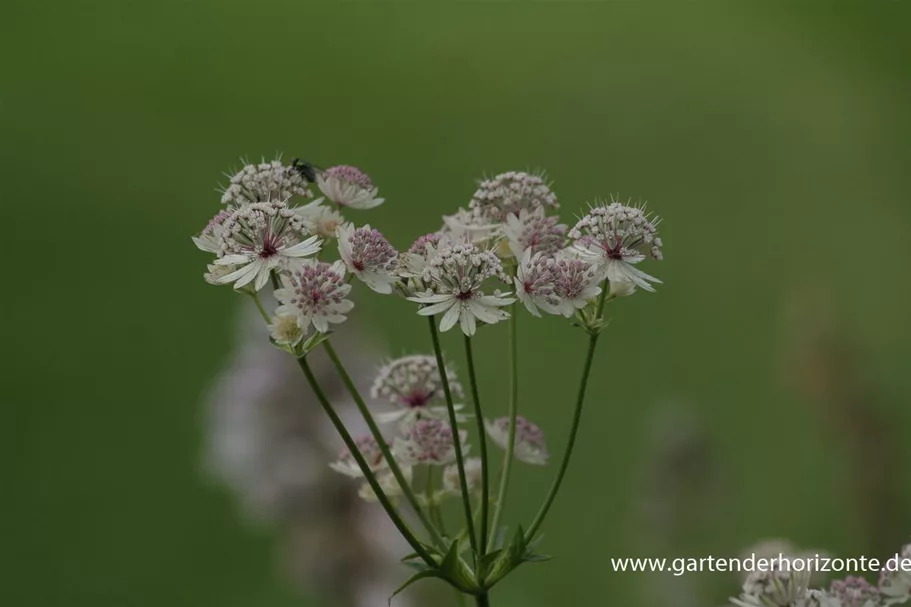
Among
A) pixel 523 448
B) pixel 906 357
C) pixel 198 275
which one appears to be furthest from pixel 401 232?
pixel 523 448

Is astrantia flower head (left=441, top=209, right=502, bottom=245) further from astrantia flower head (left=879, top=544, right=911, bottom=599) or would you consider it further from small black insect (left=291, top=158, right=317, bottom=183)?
astrantia flower head (left=879, top=544, right=911, bottom=599)

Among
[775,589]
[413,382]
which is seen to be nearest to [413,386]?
[413,382]

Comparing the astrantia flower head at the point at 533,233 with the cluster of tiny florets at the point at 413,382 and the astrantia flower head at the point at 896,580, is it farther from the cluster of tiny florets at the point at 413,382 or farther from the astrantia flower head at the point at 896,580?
the astrantia flower head at the point at 896,580

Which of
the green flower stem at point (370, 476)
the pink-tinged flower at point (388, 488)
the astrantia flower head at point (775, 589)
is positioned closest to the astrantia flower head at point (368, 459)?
the pink-tinged flower at point (388, 488)

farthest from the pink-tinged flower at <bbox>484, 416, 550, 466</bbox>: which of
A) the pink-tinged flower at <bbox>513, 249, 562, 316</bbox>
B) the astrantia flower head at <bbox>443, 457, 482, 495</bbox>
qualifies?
the pink-tinged flower at <bbox>513, 249, 562, 316</bbox>

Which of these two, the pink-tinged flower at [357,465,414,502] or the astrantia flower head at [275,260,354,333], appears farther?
the pink-tinged flower at [357,465,414,502]

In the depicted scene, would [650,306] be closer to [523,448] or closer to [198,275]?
[198,275]

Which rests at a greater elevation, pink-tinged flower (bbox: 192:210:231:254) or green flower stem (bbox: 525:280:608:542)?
pink-tinged flower (bbox: 192:210:231:254)
